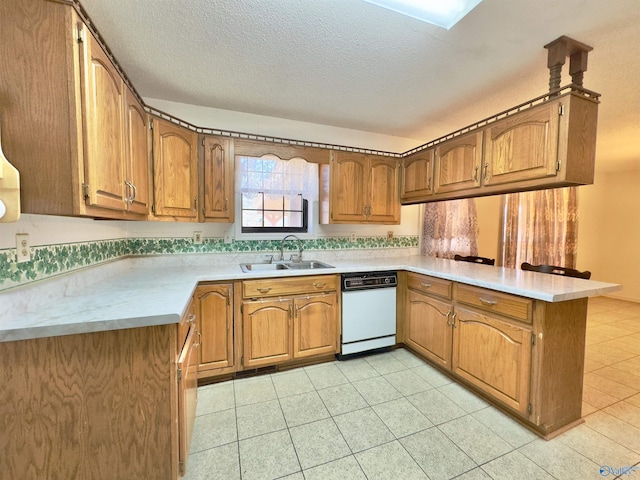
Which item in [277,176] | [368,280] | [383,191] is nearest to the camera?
[368,280]

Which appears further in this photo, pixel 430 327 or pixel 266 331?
pixel 430 327

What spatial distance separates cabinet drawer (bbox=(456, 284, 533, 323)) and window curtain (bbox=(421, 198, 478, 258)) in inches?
56.5

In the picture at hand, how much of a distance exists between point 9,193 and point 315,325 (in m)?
1.98

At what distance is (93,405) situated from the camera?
3.43 ft

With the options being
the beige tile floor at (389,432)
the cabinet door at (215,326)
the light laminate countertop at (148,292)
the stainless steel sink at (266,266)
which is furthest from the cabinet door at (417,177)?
the cabinet door at (215,326)

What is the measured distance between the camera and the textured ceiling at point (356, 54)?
4.53ft

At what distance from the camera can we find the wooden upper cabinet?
268 cm

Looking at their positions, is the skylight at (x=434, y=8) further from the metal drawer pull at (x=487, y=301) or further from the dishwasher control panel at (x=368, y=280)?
the dishwasher control panel at (x=368, y=280)

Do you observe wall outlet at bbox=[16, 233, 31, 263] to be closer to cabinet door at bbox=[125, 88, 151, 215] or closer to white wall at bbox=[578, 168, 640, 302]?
cabinet door at bbox=[125, 88, 151, 215]

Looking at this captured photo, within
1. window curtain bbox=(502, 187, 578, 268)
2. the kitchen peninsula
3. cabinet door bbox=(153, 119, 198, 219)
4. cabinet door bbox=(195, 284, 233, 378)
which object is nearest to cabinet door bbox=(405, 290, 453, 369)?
the kitchen peninsula

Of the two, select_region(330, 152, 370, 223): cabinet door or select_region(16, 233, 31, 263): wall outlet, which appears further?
select_region(330, 152, 370, 223): cabinet door

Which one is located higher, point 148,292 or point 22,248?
point 22,248

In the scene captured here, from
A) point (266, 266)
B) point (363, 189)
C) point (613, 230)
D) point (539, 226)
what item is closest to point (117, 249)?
point (266, 266)

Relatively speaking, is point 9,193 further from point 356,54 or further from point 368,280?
point 368,280
